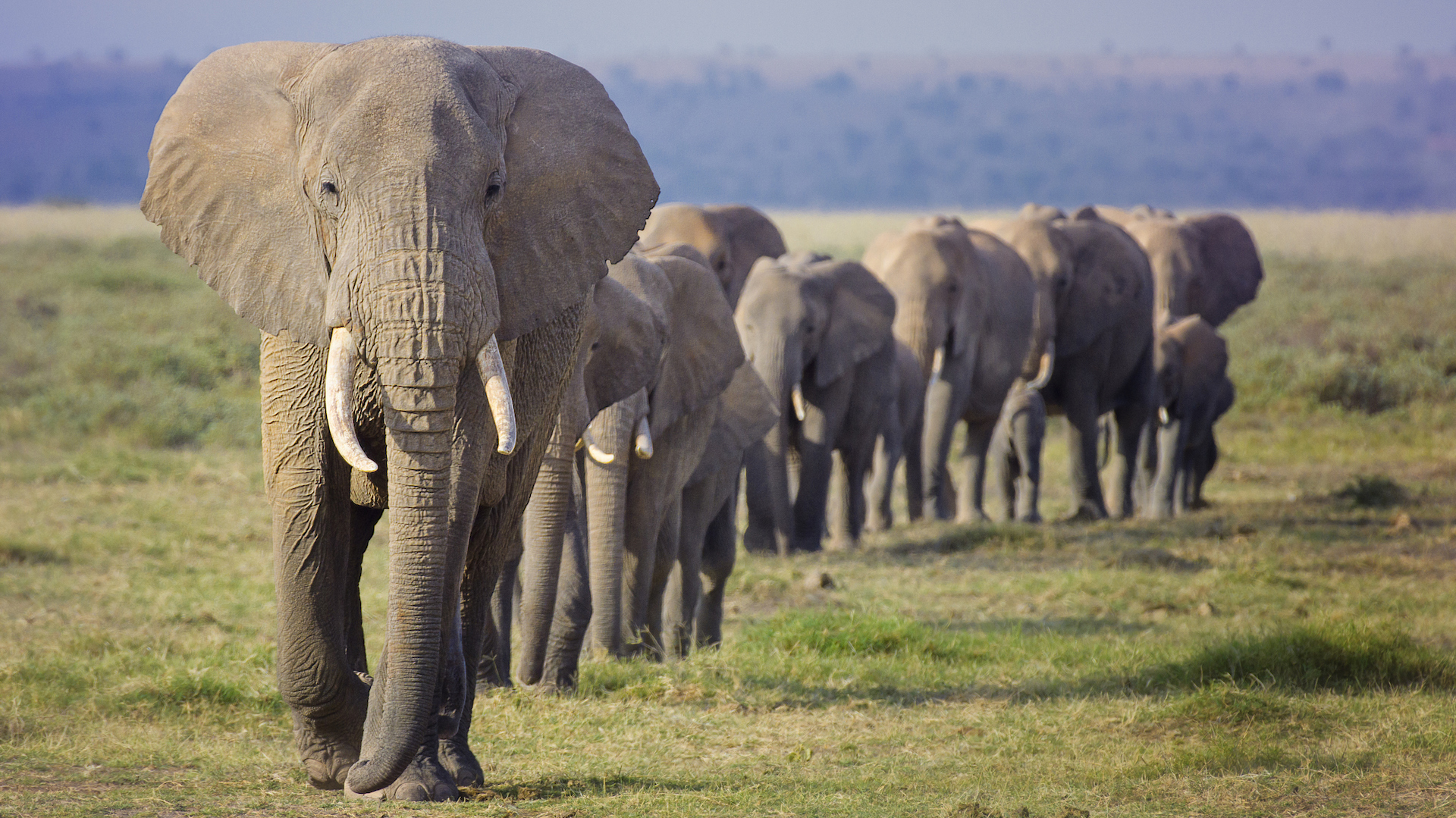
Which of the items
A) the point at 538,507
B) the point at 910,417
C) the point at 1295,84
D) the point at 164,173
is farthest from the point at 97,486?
the point at 1295,84

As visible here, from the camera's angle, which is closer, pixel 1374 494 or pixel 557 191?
pixel 557 191

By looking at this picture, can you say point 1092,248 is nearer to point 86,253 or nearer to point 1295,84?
point 86,253

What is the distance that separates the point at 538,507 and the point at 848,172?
163 meters

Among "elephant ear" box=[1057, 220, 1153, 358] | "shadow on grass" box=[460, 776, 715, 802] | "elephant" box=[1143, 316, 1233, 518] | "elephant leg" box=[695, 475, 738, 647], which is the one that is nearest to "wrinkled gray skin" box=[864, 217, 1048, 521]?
"elephant ear" box=[1057, 220, 1153, 358]

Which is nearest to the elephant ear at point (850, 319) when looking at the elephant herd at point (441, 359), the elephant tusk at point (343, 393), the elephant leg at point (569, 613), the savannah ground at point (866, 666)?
the savannah ground at point (866, 666)

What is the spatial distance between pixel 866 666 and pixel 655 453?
1.26 metres

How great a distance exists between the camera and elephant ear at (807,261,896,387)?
11281mm

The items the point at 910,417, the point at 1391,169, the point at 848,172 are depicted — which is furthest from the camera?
the point at 848,172

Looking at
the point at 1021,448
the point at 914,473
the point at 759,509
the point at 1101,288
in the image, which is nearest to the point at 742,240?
the point at 914,473

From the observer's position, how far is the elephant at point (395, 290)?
152 inches

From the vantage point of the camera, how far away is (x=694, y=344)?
734cm

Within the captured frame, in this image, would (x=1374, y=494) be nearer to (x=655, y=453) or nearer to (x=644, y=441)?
(x=655, y=453)

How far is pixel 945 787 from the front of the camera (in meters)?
4.99

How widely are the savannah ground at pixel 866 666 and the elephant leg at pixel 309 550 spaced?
251mm
